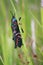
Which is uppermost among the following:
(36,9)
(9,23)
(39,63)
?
(36,9)

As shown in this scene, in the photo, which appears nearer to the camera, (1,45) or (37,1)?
(37,1)

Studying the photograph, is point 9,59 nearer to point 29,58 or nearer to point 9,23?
point 29,58

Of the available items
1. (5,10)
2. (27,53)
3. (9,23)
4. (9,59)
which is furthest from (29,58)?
(5,10)

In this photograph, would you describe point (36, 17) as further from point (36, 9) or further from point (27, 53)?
point (27, 53)

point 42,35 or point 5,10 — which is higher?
point 5,10

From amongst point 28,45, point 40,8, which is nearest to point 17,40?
point 28,45

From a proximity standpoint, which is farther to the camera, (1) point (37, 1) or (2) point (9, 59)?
(2) point (9, 59)
